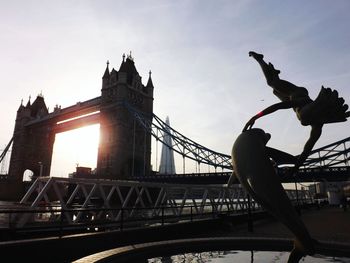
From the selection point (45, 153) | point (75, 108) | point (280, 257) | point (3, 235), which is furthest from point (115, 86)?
point (280, 257)

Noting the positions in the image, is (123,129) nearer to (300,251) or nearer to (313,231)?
(313,231)

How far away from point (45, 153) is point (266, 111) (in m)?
90.9

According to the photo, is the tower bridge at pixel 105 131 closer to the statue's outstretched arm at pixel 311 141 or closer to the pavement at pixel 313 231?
the pavement at pixel 313 231

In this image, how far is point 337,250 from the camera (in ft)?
24.1

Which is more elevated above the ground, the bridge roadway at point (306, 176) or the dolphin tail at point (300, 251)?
the bridge roadway at point (306, 176)

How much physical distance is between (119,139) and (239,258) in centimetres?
6010

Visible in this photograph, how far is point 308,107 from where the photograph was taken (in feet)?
19.7

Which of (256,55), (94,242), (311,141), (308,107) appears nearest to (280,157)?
(311,141)

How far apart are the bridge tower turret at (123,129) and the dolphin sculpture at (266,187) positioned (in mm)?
54140

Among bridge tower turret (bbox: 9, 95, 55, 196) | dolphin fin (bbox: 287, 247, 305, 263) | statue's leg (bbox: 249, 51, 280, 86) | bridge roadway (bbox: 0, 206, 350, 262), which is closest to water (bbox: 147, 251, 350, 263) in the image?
bridge roadway (bbox: 0, 206, 350, 262)

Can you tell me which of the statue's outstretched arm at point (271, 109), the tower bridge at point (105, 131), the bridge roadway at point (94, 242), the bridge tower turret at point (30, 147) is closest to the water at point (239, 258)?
the bridge roadway at point (94, 242)

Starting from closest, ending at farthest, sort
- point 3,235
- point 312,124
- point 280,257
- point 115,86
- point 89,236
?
point 312,124, point 280,257, point 89,236, point 3,235, point 115,86

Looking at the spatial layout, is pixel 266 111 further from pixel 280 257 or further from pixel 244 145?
pixel 280 257

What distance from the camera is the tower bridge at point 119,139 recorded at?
55266mm
